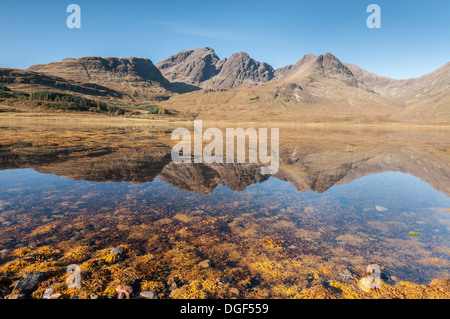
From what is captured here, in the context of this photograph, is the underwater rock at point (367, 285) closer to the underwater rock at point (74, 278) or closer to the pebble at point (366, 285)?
the pebble at point (366, 285)

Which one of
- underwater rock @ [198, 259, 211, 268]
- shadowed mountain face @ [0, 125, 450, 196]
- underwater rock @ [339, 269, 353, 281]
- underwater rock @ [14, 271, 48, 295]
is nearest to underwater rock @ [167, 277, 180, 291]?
underwater rock @ [198, 259, 211, 268]

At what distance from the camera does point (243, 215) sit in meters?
10.1

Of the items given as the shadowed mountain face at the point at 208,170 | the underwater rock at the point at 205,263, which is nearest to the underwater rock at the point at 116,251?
the underwater rock at the point at 205,263

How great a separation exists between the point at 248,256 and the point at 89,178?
12635 mm

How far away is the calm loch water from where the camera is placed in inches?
270

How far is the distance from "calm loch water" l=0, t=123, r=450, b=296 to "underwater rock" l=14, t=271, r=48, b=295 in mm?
1782

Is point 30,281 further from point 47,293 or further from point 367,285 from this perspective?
point 367,285

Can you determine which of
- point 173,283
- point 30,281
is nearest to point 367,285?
point 173,283

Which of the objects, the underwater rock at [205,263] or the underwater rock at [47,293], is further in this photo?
the underwater rock at [205,263]

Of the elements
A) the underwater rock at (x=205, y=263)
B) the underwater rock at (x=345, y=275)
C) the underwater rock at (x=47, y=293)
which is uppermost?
the underwater rock at (x=47, y=293)

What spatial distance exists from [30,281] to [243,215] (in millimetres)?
7420

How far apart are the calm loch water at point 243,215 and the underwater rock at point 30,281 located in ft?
5.85

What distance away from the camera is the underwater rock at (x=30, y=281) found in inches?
191
